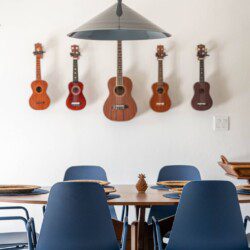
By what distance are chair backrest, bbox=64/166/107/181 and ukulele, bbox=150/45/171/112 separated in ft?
3.02

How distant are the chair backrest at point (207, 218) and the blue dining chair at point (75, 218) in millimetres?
380

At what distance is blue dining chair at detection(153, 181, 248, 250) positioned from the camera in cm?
280

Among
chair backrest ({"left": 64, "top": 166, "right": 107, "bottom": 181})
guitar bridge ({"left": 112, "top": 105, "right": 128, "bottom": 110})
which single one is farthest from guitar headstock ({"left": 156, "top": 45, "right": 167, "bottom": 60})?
chair backrest ({"left": 64, "top": 166, "right": 107, "bottom": 181})

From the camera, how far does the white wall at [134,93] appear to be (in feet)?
16.4

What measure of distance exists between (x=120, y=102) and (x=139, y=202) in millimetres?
2046

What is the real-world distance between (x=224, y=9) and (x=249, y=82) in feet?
2.25

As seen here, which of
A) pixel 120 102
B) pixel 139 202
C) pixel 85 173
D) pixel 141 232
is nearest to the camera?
pixel 139 202

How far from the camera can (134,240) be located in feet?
11.1

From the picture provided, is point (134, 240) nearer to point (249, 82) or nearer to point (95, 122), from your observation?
point (95, 122)

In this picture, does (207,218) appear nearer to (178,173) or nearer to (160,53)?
(178,173)

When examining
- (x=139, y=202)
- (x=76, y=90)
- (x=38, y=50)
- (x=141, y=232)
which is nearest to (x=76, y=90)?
(x=76, y=90)

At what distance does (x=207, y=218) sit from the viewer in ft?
9.23

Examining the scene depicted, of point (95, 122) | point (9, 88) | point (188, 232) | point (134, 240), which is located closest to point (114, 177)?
point (95, 122)

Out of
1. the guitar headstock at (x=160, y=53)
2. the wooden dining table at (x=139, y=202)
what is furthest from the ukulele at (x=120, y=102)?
the wooden dining table at (x=139, y=202)
